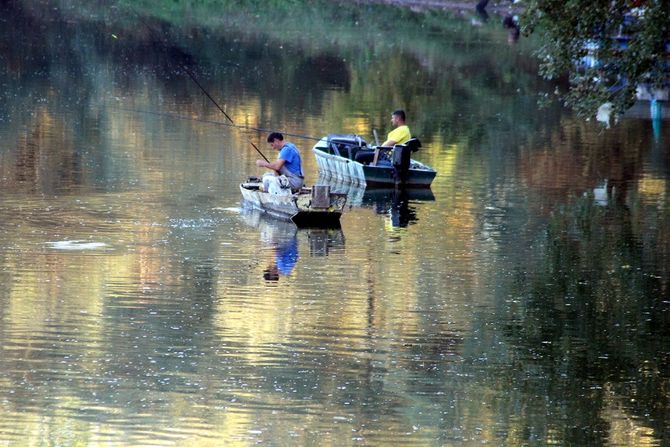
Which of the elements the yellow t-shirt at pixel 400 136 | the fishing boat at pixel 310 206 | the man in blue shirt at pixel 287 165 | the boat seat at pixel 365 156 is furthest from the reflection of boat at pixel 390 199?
the man in blue shirt at pixel 287 165

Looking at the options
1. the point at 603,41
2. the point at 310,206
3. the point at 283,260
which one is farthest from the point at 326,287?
the point at 603,41

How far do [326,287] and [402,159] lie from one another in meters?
8.78

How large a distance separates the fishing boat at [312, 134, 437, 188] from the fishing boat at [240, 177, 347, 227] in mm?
3853

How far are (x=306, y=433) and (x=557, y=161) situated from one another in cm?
2076

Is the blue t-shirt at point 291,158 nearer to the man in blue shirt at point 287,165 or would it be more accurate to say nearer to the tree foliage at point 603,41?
the man in blue shirt at point 287,165

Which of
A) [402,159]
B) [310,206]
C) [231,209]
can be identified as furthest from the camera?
[402,159]

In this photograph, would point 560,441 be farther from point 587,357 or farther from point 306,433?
point 587,357

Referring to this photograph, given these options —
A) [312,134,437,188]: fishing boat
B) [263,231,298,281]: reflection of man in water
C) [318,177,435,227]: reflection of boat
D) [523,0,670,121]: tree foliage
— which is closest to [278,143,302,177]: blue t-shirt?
[318,177,435,227]: reflection of boat

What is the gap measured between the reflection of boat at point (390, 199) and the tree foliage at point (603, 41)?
2972 mm

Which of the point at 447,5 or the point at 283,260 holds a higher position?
the point at 447,5

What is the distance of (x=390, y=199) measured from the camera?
26.7 meters

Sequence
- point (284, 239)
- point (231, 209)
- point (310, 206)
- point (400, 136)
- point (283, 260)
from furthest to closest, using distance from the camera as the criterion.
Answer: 1. point (400, 136)
2. point (231, 209)
3. point (310, 206)
4. point (284, 239)
5. point (283, 260)

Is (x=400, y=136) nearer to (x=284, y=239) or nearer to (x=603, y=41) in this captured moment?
(x=603, y=41)

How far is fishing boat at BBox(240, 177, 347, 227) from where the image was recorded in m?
23.2
